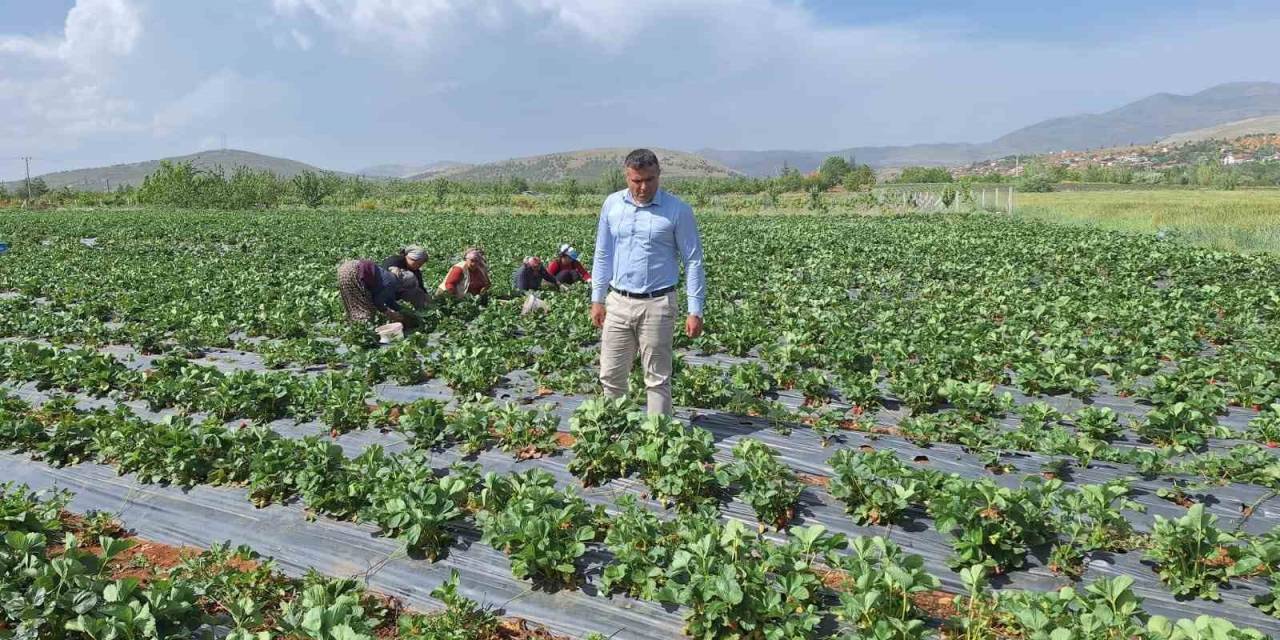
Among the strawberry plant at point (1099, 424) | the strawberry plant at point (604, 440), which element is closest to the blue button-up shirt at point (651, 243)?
the strawberry plant at point (604, 440)

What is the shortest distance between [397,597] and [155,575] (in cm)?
131

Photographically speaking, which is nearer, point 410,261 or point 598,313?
point 598,313

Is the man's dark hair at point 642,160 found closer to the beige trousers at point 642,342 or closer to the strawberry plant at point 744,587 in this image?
the beige trousers at point 642,342

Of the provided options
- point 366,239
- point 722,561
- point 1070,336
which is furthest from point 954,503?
point 366,239

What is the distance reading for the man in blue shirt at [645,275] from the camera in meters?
5.18

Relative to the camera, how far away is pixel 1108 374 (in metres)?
7.47

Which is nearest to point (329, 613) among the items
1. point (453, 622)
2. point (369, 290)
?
point (453, 622)

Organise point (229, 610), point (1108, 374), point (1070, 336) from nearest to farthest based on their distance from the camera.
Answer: point (229, 610) < point (1108, 374) < point (1070, 336)

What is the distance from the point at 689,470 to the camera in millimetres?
4570

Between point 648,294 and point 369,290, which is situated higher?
point 648,294

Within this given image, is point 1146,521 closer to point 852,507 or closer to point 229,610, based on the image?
point 852,507

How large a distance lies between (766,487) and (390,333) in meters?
5.86

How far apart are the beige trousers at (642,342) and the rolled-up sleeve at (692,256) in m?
0.15

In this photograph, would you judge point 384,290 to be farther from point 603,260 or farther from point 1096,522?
point 1096,522
